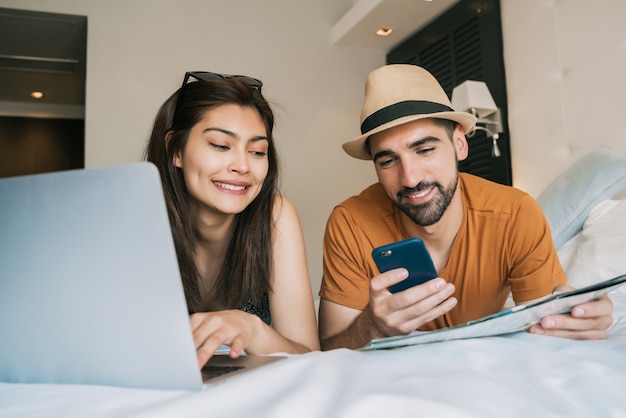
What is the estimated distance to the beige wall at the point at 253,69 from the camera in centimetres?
355

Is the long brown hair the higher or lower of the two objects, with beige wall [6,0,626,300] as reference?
lower

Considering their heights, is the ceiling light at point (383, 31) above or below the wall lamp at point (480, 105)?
above

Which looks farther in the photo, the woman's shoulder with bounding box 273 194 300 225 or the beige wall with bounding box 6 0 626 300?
the beige wall with bounding box 6 0 626 300

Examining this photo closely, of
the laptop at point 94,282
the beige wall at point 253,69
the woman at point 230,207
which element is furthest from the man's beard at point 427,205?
the beige wall at point 253,69

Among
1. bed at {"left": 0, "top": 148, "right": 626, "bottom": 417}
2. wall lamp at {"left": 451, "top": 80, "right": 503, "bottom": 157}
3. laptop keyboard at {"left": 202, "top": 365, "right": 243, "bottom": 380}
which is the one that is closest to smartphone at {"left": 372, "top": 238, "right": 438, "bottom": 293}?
bed at {"left": 0, "top": 148, "right": 626, "bottom": 417}

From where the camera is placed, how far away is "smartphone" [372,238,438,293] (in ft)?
2.73

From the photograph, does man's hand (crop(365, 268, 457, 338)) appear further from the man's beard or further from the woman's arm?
the man's beard

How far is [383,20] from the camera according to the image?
3.70 meters

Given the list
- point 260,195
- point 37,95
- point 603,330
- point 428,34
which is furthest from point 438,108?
point 37,95

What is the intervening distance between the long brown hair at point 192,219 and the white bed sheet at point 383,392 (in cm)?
75

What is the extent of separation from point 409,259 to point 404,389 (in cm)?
37

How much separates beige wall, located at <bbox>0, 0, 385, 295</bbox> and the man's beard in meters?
2.52

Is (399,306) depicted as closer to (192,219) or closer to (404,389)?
(404,389)

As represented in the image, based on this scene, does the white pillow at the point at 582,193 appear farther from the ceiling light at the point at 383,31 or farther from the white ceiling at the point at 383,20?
the ceiling light at the point at 383,31
